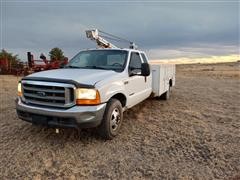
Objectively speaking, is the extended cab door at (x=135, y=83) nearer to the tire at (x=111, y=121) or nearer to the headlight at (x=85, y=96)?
the tire at (x=111, y=121)

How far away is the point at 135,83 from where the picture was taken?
5688 millimetres

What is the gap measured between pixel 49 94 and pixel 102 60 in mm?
1926

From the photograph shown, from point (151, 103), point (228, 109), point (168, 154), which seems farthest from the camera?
point (151, 103)

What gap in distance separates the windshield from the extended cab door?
0.81 ft

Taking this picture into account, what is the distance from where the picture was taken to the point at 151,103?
8.22 meters

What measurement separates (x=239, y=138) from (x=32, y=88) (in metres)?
4.10

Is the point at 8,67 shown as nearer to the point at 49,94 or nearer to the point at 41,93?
the point at 41,93

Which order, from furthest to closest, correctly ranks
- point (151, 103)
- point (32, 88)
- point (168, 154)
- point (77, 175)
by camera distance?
point (151, 103) → point (32, 88) → point (168, 154) → point (77, 175)

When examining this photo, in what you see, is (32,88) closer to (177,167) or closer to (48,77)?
(48,77)

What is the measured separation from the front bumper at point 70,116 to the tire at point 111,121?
0.17 m

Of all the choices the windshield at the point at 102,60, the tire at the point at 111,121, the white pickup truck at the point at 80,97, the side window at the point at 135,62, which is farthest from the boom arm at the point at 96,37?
the tire at the point at 111,121

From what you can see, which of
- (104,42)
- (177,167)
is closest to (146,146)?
(177,167)

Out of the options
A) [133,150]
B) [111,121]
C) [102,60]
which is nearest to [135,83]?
[102,60]

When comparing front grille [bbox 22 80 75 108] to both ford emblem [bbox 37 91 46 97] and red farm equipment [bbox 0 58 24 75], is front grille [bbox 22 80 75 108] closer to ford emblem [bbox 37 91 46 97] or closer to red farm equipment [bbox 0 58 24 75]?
ford emblem [bbox 37 91 46 97]
